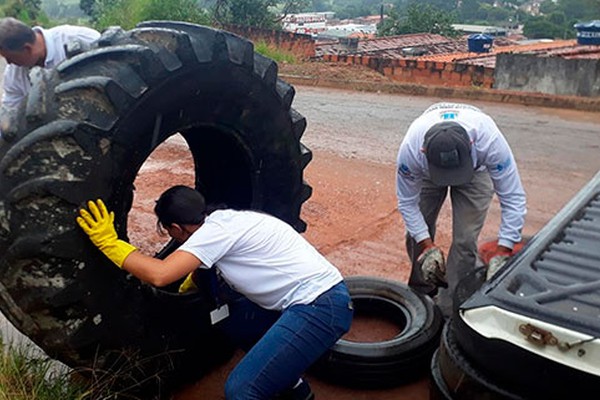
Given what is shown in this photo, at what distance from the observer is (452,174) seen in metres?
3.75

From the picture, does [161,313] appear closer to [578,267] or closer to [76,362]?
[76,362]

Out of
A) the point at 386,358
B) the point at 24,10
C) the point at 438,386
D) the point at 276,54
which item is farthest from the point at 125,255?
the point at 24,10

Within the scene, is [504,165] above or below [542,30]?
above

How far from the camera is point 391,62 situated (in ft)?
58.3

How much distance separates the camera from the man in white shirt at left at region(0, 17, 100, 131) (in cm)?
407

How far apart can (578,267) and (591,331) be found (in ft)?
1.59

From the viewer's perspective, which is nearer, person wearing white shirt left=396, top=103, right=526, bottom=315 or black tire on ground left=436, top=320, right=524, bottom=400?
black tire on ground left=436, top=320, right=524, bottom=400

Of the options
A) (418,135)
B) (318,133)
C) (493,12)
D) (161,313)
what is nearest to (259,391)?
(161,313)

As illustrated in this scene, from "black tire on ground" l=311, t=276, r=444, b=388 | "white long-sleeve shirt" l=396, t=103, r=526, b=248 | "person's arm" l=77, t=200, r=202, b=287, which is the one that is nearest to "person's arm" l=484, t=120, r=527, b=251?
"white long-sleeve shirt" l=396, t=103, r=526, b=248

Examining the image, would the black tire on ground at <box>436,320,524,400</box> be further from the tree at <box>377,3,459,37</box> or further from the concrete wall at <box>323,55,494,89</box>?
the tree at <box>377,3,459,37</box>

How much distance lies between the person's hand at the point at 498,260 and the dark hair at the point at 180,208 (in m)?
1.43

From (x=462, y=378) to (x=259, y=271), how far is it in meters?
1.11

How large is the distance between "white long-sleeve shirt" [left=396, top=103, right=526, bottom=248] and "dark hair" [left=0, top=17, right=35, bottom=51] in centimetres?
245

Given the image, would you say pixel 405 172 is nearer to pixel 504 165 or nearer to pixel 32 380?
pixel 504 165
